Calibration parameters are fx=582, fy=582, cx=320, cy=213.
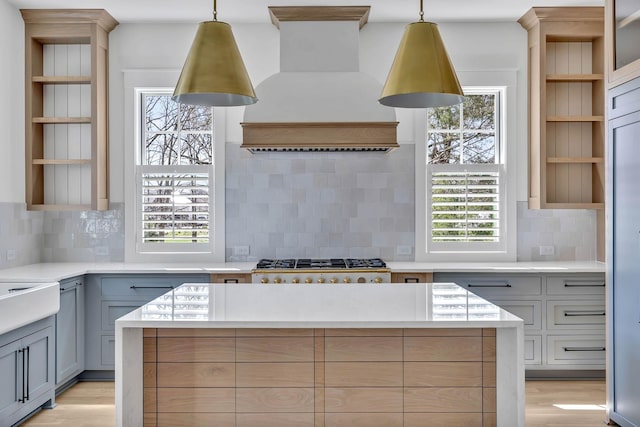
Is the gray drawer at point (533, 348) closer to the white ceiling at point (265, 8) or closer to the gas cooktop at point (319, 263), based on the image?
the gas cooktop at point (319, 263)

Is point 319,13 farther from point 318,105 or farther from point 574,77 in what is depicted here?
point 574,77

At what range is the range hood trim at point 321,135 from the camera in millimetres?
4117

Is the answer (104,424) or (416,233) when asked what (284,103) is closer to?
(416,233)

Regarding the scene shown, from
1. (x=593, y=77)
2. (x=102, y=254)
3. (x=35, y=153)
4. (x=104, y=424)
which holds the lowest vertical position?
(x=104, y=424)

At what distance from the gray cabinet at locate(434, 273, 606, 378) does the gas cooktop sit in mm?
549

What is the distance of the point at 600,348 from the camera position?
4559mm

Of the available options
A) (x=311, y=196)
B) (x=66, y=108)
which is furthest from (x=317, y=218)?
(x=66, y=108)

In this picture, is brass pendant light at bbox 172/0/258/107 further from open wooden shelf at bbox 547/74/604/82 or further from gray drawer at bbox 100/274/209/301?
open wooden shelf at bbox 547/74/604/82

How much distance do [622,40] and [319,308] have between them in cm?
253

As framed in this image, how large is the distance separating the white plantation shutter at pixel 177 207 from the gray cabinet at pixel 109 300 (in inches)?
24.4

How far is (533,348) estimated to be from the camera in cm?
456

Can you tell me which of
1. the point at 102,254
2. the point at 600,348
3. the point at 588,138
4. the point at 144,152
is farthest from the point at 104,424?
the point at 588,138

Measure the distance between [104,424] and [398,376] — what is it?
2041 millimetres

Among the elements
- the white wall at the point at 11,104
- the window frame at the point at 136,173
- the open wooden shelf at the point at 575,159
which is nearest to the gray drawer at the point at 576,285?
the open wooden shelf at the point at 575,159
